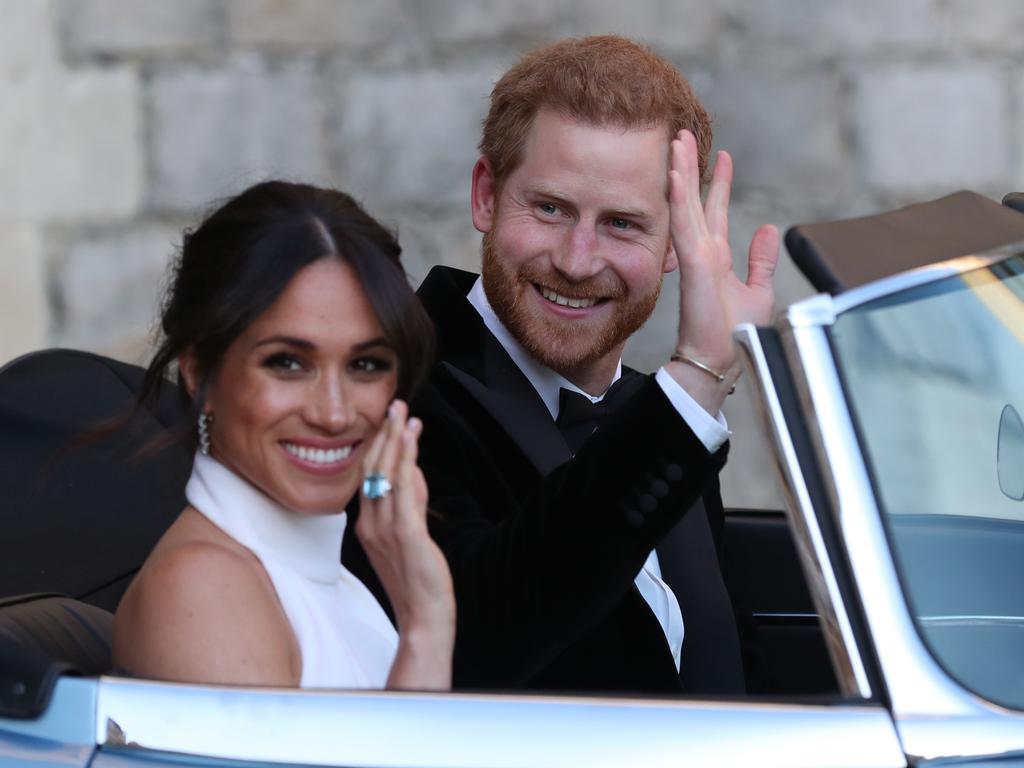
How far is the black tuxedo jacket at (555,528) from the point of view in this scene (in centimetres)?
207

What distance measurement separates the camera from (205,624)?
6.21ft

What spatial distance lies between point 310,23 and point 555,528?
3.52 meters

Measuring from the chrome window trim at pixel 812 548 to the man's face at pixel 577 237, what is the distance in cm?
96

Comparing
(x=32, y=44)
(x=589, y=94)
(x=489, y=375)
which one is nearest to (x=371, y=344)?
(x=489, y=375)

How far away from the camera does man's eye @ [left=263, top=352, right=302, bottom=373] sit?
2.04m

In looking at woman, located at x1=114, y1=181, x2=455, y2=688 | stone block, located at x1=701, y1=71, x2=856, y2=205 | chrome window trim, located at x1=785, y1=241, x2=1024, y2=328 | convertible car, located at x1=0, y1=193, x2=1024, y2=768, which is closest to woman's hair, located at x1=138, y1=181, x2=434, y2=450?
woman, located at x1=114, y1=181, x2=455, y2=688

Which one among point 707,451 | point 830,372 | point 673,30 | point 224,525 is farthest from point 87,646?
point 673,30

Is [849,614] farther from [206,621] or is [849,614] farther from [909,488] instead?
[206,621]

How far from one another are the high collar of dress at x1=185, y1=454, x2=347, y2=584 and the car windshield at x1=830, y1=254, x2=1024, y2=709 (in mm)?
715

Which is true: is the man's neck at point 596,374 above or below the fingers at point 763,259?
below

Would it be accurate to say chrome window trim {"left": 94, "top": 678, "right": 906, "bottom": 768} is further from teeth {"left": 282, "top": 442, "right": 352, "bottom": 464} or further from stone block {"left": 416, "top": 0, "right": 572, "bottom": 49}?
stone block {"left": 416, "top": 0, "right": 572, "bottom": 49}

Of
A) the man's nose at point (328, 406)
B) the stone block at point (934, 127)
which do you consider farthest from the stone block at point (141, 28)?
the man's nose at point (328, 406)

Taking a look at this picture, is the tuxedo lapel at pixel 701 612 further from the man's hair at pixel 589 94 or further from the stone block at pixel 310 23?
the stone block at pixel 310 23

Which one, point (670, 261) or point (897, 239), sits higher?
point (897, 239)
